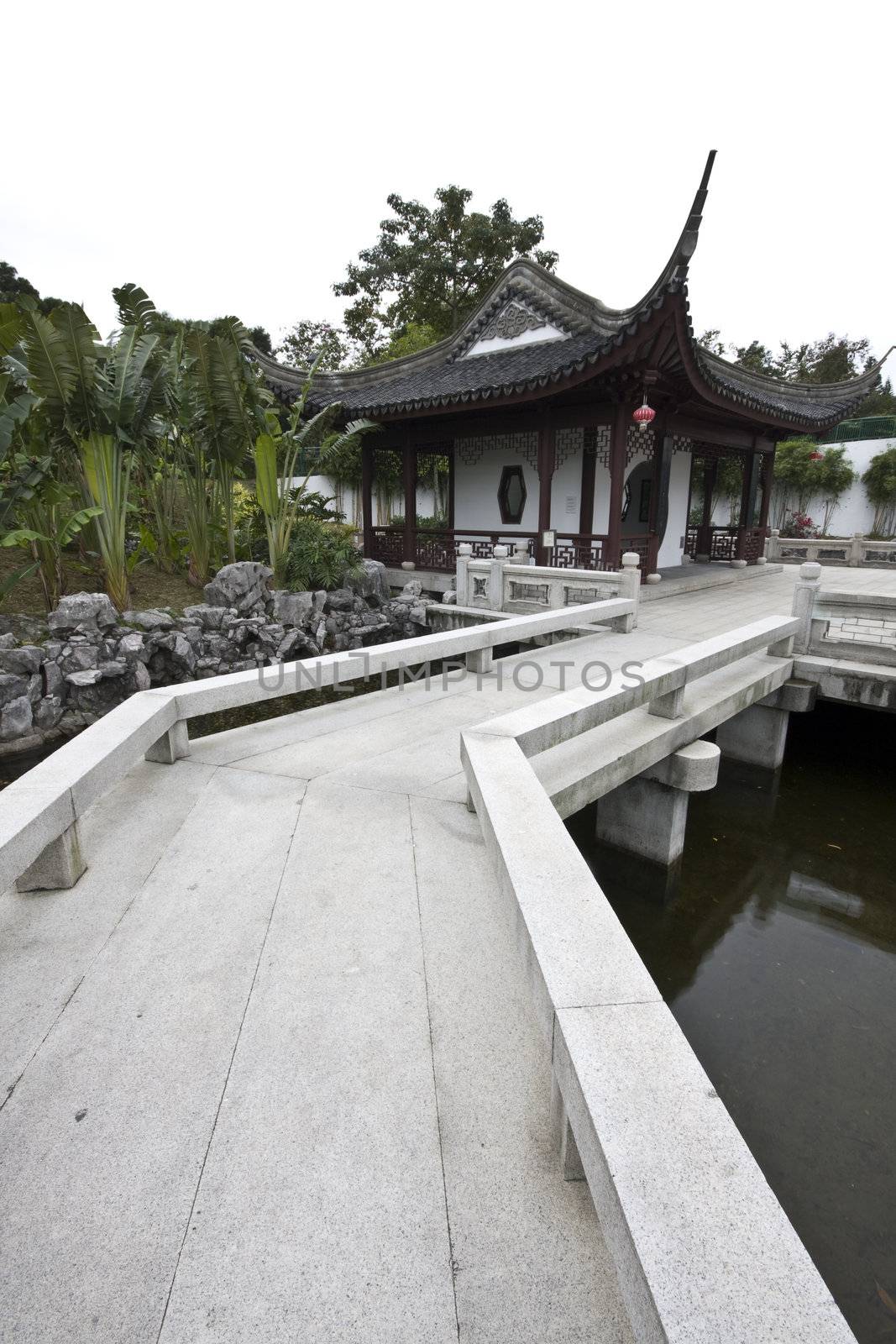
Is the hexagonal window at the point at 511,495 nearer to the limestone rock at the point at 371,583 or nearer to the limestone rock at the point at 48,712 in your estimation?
the limestone rock at the point at 371,583

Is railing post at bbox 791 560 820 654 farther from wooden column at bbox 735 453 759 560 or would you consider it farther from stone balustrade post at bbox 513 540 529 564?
wooden column at bbox 735 453 759 560

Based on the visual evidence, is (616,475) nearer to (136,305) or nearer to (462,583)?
(462,583)

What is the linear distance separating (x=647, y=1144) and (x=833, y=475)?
950 inches

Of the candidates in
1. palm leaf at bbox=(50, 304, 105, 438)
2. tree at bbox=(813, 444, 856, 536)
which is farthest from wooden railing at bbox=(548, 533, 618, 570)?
tree at bbox=(813, 444, 856, 536)

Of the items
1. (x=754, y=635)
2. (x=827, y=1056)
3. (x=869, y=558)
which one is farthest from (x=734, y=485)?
(x=827, y=1056)

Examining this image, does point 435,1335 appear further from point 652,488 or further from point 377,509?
point 377,509

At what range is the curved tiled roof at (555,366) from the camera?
8.60 m

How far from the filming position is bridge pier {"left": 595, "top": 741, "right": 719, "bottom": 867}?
4.78 metres

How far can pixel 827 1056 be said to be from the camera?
11.4 ft

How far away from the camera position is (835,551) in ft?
54.4

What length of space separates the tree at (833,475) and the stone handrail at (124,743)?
19.6 meters

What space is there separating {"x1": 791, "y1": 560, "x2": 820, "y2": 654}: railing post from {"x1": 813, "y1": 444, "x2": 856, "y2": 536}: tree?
16.7m

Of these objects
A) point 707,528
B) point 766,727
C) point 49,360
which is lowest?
point 766,727

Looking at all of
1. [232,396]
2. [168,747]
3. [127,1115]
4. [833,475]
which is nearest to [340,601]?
[232,396]
